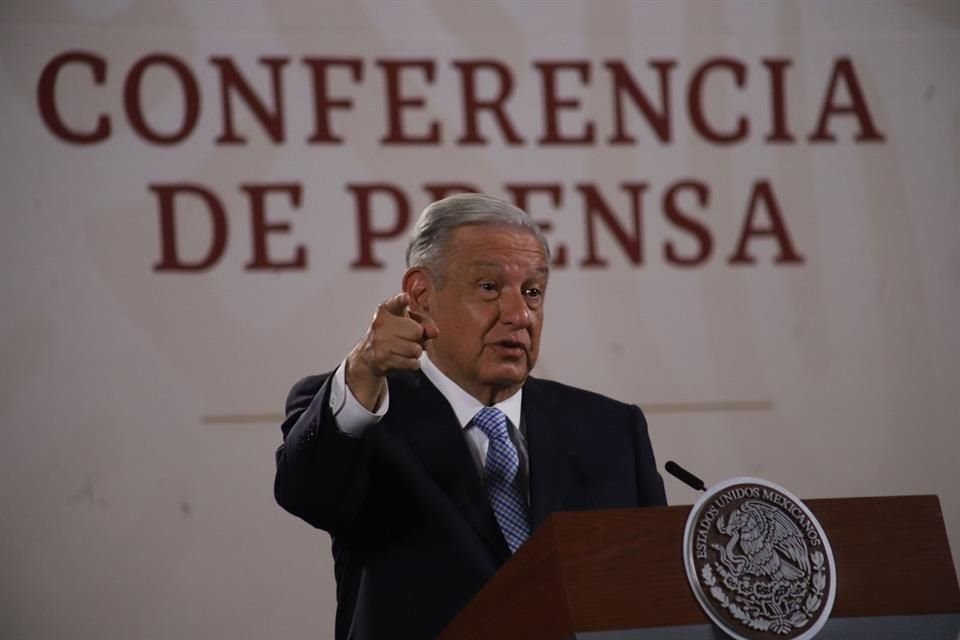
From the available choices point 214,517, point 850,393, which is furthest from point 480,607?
point 850,393

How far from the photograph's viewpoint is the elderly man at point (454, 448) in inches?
88.4

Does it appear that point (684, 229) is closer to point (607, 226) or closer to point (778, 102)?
point (607, 226)

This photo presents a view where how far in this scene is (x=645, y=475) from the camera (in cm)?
263

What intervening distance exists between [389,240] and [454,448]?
60.2 inches

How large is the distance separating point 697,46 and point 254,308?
54.8 inches

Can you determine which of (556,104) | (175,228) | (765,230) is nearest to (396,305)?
(175,228)

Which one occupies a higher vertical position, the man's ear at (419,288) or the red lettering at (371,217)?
the red lettering at (371,217)

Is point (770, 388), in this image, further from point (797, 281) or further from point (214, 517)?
point (214, 517)

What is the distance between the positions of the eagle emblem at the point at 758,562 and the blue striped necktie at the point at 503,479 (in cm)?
57

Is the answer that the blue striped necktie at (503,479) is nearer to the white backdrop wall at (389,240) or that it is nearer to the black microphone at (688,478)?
the black microphone at (688,478)

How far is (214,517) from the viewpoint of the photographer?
12.1ft

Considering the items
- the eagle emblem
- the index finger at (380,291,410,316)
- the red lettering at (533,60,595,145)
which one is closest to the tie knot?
the index finger at (380,291,410,316)

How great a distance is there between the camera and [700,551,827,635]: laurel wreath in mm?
1787

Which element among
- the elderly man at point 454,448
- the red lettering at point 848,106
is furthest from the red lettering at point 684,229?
the elderly man at point 454,448
